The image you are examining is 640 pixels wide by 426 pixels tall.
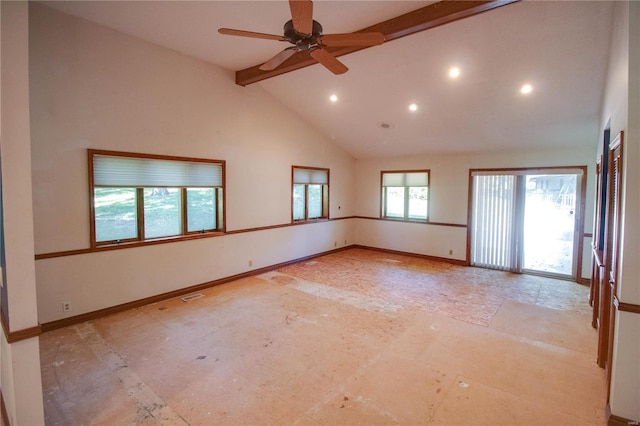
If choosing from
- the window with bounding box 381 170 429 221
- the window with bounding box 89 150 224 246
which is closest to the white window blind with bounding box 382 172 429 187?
the window with bounding box 381 170 429 221

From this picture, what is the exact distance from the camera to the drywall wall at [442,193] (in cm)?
553

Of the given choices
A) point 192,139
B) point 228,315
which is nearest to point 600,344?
point 228,315

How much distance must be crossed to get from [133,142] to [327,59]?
9.17 ft

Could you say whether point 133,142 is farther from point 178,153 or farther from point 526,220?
point 526,220

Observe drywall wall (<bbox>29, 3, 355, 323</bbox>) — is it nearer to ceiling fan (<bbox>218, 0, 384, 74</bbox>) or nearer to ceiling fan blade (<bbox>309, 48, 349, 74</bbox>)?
ceiling fan (<bbox>218, 0, 384, 74</bbox>)

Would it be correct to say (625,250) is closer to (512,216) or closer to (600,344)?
(600,344)

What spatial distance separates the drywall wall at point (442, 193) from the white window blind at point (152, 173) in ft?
13.9

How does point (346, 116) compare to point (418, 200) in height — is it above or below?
above

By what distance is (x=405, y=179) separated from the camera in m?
7.59

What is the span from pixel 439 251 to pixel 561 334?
357 cm

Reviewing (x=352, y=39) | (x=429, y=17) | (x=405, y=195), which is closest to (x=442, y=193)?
(x=405, y=195)

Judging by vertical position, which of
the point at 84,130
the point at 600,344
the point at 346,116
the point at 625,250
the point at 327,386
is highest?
the point at 346,116

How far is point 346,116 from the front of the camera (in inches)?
239

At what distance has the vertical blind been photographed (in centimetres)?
612
